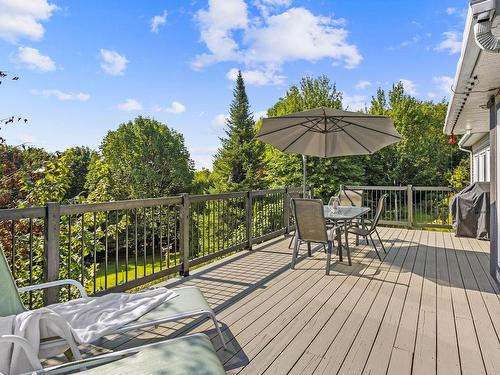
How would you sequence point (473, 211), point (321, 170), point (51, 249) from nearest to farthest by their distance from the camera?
point (51, 249)
point (473, 211)
point (321, 170)

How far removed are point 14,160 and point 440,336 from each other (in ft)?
20.1

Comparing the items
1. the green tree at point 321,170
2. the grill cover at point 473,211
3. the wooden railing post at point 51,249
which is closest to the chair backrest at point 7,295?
the wooden railing post at point 51,249

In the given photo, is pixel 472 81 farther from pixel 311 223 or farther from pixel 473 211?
pixel 473 211

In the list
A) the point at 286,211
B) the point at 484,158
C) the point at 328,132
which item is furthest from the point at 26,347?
the point at 484,158

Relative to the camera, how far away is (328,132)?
570 centimetres

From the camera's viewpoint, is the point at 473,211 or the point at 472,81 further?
the point at 473,211

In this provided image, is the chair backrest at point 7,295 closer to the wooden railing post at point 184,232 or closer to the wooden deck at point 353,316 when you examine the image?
the wooden deck at point 353,316

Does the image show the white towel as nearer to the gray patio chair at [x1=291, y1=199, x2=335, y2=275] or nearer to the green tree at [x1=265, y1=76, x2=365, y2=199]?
the gray patio chair at [x1=291, y1=199, x2=335, y2=275]

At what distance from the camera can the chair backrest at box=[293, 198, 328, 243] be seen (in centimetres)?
433

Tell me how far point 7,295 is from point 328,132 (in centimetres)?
496

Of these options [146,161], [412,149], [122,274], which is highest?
[412,149]

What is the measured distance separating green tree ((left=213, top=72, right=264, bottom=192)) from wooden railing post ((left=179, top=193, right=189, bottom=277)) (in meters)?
15.4

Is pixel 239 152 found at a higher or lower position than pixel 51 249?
higher

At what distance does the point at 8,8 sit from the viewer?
5.29 meters
